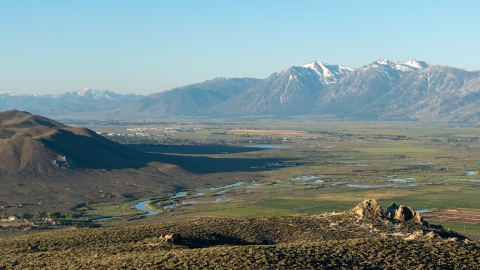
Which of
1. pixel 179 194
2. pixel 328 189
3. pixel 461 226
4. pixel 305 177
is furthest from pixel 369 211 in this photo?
pixel 305 177

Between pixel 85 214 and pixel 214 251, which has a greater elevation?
pixel 214 251

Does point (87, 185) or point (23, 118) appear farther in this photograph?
point (23, 118)

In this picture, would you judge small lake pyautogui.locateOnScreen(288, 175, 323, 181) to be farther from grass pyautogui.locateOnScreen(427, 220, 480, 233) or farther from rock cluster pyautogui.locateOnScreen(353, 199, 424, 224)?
rock cluster pyautogui.locateOnScreen(353, 199, 424, 224)

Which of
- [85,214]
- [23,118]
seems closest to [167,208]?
[85,214]

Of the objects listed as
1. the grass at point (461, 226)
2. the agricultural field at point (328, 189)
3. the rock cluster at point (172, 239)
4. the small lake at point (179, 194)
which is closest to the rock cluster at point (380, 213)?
the rock cluster at point (172, 239)

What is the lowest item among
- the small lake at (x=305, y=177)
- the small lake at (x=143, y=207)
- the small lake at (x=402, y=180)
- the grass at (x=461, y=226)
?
the small lake at (x=143, y=207)

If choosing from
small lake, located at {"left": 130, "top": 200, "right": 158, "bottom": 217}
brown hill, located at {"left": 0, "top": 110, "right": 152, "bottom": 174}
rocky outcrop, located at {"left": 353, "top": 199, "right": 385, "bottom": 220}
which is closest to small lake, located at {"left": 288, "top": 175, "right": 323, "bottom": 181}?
brown hill, located at {"left": 0, "top": 110, "right": 152, "bottom": 174}

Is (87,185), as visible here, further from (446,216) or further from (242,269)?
(242,269)

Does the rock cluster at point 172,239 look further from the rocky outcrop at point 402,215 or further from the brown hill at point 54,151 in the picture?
the brown hill at point 54,151

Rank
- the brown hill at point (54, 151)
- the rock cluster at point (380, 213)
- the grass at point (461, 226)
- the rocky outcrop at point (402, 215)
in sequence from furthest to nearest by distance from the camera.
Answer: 1. the brown hill at point (54, 151)
2. the grass at point (461, 226)
3. the rocky outcrop at point (402, 215)
4. the rock cluster at point (380, 213)
